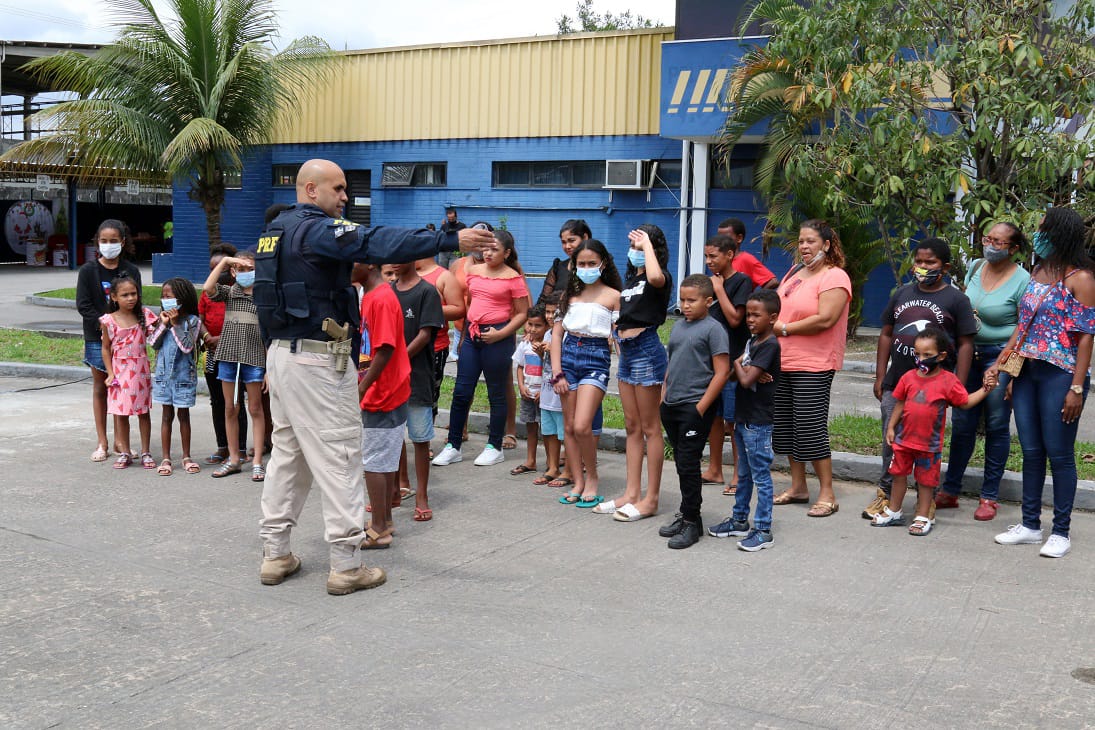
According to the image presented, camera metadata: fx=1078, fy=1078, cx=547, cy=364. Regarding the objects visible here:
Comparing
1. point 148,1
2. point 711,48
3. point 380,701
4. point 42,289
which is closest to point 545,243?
→ point 711,48

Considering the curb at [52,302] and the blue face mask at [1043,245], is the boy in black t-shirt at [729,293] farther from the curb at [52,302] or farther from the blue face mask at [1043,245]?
the curb at [52,302]

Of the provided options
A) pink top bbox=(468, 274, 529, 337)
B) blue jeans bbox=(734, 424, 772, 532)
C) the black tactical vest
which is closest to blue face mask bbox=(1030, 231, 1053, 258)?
blue jeans bbox=(734, 424, 772, 532)

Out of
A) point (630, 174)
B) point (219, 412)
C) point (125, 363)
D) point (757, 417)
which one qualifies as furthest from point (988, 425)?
point (630, 174)

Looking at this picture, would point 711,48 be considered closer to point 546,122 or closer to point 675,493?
point 546,122

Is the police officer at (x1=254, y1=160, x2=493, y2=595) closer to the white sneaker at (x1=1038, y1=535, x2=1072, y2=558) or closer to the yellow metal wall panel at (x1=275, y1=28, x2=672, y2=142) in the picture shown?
the white sneaker at (x1=1038, y1=535, x2=1072, y2=558)

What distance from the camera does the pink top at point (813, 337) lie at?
6.69 meters

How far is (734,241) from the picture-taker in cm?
720

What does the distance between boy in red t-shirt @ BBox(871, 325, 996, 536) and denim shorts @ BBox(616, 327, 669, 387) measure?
4.63 feet

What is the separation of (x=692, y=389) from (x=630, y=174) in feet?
44.6

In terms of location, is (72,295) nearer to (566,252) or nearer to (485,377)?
(485,377)

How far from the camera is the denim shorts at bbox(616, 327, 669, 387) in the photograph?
6590 millimetres

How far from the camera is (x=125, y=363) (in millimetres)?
7844

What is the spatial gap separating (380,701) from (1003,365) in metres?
3.97

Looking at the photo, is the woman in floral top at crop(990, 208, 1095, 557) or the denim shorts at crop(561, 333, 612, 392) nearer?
the woman in floral top at crop(990, 208, 1095, 557)
